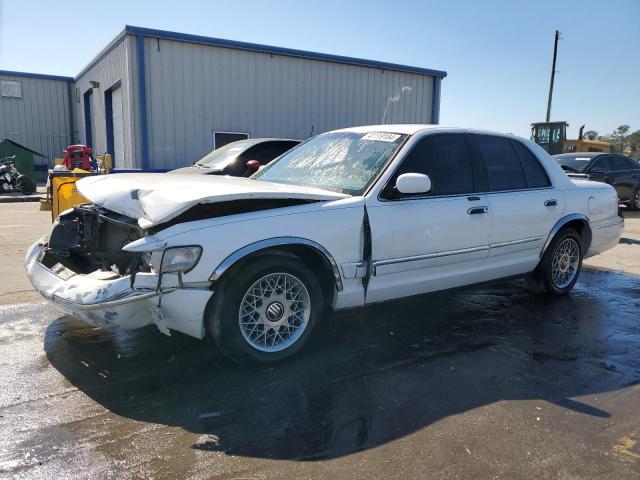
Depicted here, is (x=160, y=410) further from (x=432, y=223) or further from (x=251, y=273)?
(x=432, y=223)

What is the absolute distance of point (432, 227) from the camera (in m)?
4.26

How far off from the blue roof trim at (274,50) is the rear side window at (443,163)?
1198 centimetres

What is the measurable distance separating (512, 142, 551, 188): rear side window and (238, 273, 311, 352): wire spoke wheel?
2.78 metres

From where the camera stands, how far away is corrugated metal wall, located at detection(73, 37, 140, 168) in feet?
47.6

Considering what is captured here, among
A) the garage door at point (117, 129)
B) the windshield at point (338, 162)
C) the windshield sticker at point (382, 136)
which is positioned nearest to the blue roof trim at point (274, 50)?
the garage door at point (117, 129)

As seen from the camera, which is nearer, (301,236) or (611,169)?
Result: (301,236)

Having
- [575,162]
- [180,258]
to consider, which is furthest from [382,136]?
[575,162]

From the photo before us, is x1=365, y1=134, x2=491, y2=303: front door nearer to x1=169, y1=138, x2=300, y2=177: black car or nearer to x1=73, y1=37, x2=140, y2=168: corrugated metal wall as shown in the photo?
x1=169, y1=138, x2=300, y2=177: black car

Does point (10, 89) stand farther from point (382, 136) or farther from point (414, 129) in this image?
point (414, 129)

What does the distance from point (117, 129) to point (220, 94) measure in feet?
14.9

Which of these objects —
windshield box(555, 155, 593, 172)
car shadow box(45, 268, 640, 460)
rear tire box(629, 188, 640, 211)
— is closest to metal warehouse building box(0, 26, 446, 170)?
windshield box(555, 155, 593, 172)

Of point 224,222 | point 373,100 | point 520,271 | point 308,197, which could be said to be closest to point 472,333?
point 520,271

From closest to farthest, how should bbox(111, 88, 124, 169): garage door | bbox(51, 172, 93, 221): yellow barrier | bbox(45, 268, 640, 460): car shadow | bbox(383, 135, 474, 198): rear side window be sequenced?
bbox(45, 268, 640, 460): car shadow < bbox(383, 135, 474, 198): rear side window < bbox(51, 172, 93, 221): yellow barrier < bbox(111, 88, 124, 169): garage door

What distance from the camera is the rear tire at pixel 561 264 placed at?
5531mm
